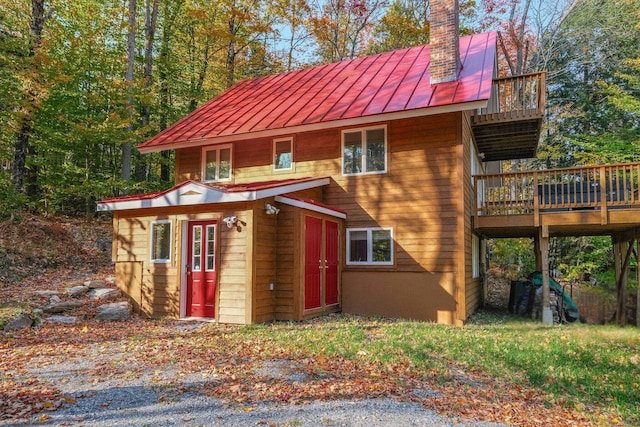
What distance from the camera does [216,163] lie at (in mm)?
13789

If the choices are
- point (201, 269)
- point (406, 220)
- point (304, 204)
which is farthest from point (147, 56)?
point (406, 220)

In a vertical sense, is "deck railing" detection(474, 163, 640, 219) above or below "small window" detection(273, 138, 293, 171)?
below

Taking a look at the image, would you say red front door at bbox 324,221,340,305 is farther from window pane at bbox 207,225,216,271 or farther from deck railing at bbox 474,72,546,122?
deck railing at bbox 474,72,546,122

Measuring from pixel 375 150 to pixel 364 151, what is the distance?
0.29m

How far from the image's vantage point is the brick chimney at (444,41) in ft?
38.7

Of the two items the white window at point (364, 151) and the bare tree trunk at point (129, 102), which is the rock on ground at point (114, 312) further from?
the bare tree trunk at point (129, 102)

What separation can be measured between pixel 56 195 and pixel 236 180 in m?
10.9

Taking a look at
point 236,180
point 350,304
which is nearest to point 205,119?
point 236,180

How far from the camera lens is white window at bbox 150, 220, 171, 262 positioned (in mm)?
10688

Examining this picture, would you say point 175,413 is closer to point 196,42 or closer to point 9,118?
point 9,118

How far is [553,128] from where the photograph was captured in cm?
2680

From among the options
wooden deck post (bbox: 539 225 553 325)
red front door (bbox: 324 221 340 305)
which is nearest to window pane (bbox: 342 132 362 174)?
red front door (bbox: 324 221 340 305)

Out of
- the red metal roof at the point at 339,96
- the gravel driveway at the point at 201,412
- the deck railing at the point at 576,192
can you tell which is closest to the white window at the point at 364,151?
the red metal roof at the point at 339,96

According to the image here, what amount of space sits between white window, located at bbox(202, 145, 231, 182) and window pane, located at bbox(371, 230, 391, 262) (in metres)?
4.87
